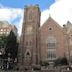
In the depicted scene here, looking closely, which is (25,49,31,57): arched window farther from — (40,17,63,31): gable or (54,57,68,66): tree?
(40,17,63,31): gable

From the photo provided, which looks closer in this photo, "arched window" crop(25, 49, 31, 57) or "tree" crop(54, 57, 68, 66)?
"tree" crop(54, 57, 68, 66)

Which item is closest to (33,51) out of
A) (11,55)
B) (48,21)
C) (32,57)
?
(32,57)

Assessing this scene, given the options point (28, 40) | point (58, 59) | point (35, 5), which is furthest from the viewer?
point (35, 5)

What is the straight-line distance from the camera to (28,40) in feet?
273

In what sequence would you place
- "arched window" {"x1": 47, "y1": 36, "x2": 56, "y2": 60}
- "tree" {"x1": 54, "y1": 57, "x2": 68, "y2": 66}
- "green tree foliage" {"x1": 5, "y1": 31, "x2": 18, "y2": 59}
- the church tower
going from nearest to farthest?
"tree" {"x1": 54, "y1": 57, "x2": 68, "y2": 66}
"green tree foliage" {"x1": 5, "y1": 31, "x2": 18, "y2": 59}
the church tower
"arched window" {"x1": 47, "y1": 36, "x2": 56, "y2": 60}

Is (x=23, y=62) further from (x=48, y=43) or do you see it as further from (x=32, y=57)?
(x=48, y=43)

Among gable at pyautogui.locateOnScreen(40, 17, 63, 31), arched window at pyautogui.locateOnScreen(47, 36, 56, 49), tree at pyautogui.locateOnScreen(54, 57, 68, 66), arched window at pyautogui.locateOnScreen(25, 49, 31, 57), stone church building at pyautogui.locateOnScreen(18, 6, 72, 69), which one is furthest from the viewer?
gable at pyautogui.locateOnScreen(40, 17, 63, 31)

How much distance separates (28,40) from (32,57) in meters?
6.93

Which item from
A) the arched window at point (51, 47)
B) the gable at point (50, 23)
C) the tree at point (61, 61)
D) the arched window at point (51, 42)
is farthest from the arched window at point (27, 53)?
the gable at point (50, 23)

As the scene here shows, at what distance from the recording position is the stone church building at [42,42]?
80.3 meters

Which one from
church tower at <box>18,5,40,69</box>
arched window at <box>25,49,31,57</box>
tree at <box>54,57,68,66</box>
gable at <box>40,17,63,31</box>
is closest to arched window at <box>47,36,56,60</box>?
tree at <box>54,57,68,66</box>

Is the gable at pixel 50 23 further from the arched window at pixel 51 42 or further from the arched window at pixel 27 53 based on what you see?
the arched window at pixel 27 53

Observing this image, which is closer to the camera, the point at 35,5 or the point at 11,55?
the point at 11,55

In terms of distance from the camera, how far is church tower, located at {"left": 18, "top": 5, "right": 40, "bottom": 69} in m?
80.1
